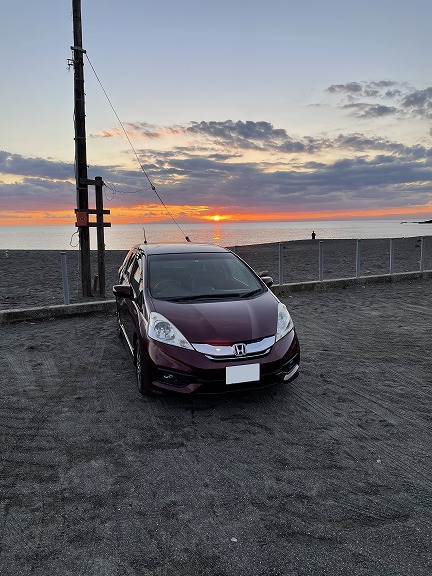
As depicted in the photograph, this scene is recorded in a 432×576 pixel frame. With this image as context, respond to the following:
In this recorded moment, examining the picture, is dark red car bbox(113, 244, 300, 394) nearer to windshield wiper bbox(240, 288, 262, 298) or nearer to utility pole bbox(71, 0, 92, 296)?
windshield wiper bbox(240, 288, 262, 298)

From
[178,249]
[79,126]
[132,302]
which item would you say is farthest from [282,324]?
[79,126]

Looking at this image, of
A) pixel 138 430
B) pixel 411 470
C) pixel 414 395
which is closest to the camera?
pixel 411 470

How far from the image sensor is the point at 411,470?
318 cm

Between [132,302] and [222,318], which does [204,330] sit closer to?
[222,318]

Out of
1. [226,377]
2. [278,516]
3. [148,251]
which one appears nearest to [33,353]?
[148,251]

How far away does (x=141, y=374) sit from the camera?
4492 mm

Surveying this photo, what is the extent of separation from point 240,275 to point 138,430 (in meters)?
2.46

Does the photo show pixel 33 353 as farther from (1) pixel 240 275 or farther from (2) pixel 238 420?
(2) pixel 238 420

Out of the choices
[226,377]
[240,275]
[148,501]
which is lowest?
[148,501]

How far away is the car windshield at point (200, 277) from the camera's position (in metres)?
5.02

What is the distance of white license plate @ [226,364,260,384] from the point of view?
13.0 feet

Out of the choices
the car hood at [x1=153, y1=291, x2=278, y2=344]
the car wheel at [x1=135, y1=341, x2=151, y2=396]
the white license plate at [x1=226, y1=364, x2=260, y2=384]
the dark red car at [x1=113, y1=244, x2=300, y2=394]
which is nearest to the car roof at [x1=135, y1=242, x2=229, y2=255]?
the dark red car at [x1=113, y1=244, x2=300, y2=394]

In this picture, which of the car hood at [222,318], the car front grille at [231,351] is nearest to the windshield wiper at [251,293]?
the car hood at [222,318]

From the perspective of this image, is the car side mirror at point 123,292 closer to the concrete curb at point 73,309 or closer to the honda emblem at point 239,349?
the honda emblem at point 239,349
